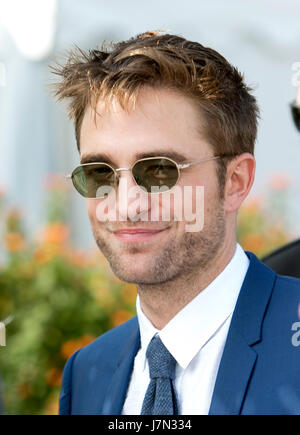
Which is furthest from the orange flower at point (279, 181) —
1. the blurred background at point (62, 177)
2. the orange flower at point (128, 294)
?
the orange flower at point (128, 294)

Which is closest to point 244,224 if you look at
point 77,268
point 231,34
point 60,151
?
point 77,268

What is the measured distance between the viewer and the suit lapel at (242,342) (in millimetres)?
1691

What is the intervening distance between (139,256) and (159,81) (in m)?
0.54

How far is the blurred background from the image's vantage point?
402cm

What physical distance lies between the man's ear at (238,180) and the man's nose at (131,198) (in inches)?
11.5

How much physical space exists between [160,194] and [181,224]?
0.11 m

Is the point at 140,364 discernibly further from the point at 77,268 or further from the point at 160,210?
the point at 77,268

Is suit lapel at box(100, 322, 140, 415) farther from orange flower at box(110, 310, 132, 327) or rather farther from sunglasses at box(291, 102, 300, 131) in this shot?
orange flower at box(110, 310, 132, 327)

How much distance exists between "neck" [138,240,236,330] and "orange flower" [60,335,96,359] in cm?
207

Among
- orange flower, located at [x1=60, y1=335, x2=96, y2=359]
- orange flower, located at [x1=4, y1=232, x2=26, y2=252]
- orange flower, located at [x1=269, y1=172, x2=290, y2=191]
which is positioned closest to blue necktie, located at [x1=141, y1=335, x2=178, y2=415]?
orange flower, located at [x1=60, y1=335, x2=96, y2=359]

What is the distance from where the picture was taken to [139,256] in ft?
6.15

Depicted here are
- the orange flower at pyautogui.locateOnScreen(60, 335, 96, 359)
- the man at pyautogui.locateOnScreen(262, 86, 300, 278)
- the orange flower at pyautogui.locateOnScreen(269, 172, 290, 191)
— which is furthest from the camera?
the orange flower at pyautogui.locateOnScreen(269, 172, 290, 191)

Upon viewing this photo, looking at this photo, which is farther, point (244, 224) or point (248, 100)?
point (244, 224)
